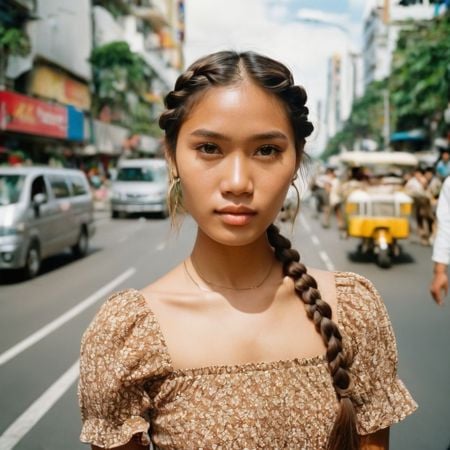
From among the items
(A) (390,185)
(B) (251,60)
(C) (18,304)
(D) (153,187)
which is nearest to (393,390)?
(B) (251,60)

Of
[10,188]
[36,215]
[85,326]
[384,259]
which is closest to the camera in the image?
[85,326]

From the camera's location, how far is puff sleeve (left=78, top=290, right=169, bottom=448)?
1.32 m

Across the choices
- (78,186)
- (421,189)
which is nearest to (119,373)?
(78,186)

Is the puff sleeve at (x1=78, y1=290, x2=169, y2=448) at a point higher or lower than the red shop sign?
lower

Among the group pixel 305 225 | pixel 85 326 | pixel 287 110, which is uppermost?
pixel 287 110

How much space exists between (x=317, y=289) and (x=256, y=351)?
9.1 inches

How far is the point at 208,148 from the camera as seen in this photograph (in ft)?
4.45

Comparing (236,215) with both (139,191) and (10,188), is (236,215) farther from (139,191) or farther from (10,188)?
(139,191)

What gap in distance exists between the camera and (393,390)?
4.99ft

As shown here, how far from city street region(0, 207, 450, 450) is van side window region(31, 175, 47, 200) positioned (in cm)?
134

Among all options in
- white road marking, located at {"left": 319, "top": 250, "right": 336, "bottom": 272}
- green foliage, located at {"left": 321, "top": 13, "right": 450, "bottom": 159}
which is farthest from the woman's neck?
green foliage, located at {"left": 321, "top": 13, "right": 450, "bottom": 159}

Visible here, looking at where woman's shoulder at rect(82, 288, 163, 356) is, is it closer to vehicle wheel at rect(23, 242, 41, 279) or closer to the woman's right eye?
the woman's right eye

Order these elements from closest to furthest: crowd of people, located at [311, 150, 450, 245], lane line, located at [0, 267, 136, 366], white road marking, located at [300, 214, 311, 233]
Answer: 1. lane line, located at [0, 267, 136, 366]
2. crowd of people, located at [311, 150, 450, 245]
3. white road marking, located at [300, 214, 311, 233]

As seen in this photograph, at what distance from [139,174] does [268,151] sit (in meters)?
22.3
